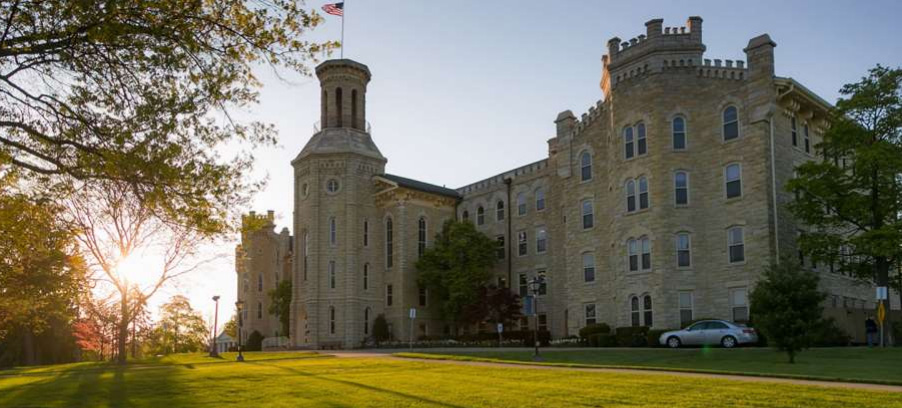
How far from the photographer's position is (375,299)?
5184cm

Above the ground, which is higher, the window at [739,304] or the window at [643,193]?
the window at [643,193]

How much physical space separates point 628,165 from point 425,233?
746 inches

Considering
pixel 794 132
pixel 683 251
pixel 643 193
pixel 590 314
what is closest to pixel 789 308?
pixel 683 251

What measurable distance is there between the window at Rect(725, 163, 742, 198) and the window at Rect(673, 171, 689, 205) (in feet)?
6.22

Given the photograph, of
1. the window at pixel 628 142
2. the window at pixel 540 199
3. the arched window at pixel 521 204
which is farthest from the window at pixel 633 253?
the arched window at pixel 521 204

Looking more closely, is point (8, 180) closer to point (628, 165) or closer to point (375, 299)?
point (628, 165)

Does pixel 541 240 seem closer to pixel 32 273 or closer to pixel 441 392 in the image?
pixel 32 273

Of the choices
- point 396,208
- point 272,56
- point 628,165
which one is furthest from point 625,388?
point 396,208

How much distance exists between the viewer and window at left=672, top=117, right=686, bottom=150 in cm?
3644

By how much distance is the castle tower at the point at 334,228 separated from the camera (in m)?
49.8

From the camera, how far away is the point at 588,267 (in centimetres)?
4122

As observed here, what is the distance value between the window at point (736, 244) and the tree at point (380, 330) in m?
23.8

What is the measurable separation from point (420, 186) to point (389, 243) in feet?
15.6

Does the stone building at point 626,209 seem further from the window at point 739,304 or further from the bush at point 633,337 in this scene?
the bush at point 633,337
